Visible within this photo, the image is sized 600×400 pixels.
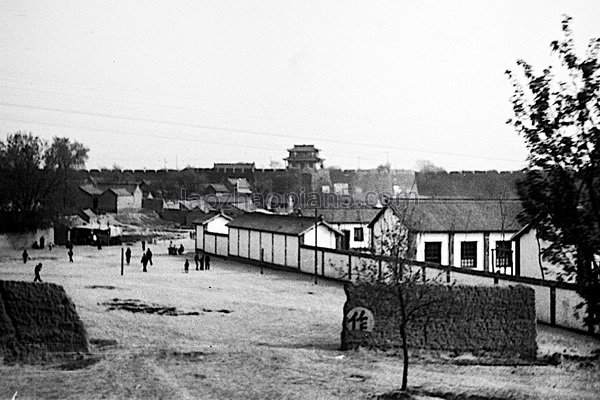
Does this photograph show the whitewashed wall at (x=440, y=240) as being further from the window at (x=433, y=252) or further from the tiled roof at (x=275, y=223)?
the tiled roof at (x=275, y=223)

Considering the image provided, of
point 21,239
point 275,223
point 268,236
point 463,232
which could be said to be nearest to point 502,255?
point 463,232

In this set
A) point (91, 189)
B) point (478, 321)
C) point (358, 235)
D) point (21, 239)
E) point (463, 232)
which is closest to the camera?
point (478, 321)

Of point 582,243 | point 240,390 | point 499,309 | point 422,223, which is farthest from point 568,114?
point 422,223

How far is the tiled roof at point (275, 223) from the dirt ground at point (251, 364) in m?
13.4

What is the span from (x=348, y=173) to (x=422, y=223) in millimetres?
60209

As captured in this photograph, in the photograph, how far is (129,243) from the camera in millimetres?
65625

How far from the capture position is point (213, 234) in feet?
175

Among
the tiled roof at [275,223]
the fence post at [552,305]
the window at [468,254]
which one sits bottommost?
the fence post at [552,305]

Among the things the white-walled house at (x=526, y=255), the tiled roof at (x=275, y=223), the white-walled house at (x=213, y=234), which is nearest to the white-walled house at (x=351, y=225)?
the tiled roof at (x=275, y=223)

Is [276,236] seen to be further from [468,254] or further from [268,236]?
Answer: [468,254]

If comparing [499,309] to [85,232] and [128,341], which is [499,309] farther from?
[85,232]

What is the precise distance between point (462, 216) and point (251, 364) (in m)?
23.3

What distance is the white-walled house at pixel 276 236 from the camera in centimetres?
4159

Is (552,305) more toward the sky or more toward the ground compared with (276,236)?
more toward the ground
